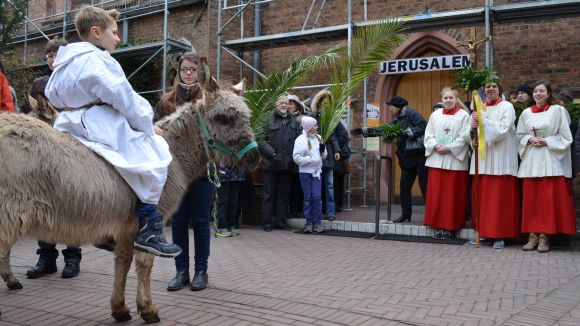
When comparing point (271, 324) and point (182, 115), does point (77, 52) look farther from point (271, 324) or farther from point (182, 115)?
point (271, 324)

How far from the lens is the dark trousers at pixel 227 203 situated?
9.25 meters

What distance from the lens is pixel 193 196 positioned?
17.6 feet

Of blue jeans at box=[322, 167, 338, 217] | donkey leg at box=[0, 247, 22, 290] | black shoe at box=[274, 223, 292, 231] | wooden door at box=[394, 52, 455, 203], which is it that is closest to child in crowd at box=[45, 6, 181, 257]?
donkey leg at box=[0, 247, 22, 290]

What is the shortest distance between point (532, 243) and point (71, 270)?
6152 mm

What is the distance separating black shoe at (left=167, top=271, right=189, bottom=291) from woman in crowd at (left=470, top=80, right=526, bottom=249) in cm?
449

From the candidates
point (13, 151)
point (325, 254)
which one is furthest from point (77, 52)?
point (325, 254)

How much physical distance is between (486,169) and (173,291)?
197 inches

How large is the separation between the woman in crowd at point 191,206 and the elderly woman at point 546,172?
189 inches

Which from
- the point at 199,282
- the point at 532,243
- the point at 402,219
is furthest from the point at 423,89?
the point at 199,282

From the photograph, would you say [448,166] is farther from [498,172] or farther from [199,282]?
[199,282]

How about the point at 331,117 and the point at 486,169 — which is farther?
the point at 331,117

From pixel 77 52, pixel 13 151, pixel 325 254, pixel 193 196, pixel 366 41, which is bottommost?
pixel 325 254

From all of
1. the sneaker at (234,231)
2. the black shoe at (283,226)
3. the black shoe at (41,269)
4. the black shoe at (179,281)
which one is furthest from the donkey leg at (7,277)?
the black shoe at (283,226)

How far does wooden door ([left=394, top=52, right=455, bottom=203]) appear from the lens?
13.2m
